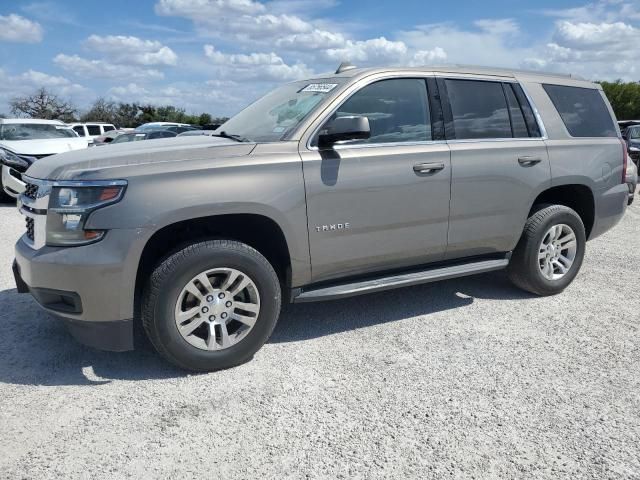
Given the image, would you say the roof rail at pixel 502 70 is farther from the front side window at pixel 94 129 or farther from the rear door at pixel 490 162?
the front side window at pixel 94 129

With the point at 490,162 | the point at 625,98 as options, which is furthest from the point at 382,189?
the point at 625,98

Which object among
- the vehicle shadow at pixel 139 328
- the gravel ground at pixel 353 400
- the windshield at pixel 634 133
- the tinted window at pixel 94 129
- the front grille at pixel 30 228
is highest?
the tinted window at pixel 94 129

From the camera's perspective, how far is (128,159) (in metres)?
3.25

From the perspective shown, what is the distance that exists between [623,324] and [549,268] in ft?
2.56

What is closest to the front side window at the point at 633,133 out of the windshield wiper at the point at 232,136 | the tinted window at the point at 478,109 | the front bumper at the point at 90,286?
the tinted window at the point at 478,109

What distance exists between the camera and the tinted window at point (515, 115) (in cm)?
457

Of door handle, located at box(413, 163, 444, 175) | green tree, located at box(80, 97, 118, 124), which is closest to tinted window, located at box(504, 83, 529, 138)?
door handle, located at box(413, 163, 444, 175)

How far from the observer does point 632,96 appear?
3003cm

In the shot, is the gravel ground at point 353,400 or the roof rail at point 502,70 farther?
the roof rail at point 502,70

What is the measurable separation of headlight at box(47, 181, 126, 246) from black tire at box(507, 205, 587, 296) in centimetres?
327

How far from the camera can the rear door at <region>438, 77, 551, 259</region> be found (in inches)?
166

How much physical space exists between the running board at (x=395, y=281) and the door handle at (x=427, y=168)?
2.48ft

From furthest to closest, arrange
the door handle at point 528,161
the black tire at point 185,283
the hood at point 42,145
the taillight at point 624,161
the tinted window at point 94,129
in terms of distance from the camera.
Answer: the tinted window at point 94,129
the hood at point 42,145
the taillight at point 624,161
the door handle at point 528,161
the black tire at point 185,283

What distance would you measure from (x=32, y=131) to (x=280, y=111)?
383 inches
